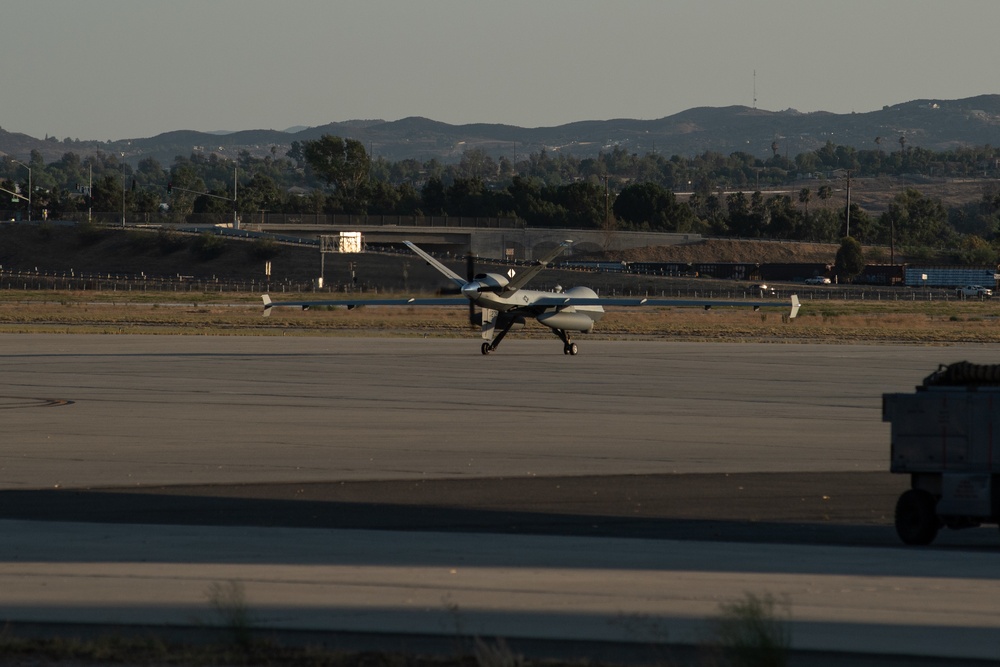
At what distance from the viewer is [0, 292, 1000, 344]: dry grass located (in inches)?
2744

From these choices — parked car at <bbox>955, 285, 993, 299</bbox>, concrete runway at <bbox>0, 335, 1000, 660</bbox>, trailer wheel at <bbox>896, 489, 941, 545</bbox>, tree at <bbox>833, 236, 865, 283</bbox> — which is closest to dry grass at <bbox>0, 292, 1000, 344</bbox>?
parked car at <bbox>955, 285, 993, 299</bbox>

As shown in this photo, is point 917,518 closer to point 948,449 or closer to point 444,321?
point 948,449

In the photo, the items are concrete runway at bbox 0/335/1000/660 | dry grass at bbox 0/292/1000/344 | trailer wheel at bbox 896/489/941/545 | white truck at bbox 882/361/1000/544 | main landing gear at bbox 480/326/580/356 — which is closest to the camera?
concrete runway at bbox 0/335/1000/660

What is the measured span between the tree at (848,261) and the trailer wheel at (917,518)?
162 m

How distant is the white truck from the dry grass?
172 ft

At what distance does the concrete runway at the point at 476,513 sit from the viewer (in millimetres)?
11023

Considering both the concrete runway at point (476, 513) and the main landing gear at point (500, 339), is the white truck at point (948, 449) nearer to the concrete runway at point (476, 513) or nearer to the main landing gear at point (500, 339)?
the concrete runway at point (476, 513)

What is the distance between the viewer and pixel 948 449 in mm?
14508

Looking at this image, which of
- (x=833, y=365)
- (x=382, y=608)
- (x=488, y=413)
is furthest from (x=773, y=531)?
(x=833, y=365)

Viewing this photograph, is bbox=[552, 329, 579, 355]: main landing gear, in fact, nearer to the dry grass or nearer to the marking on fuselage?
the dry grass

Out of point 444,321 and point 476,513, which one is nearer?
point 476,513

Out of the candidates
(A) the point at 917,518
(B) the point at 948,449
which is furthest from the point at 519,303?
(B) the point at 948,449

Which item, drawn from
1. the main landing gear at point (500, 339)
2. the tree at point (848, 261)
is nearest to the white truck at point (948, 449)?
the main landing gear at point (500, 339)

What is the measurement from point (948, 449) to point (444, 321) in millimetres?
71303
